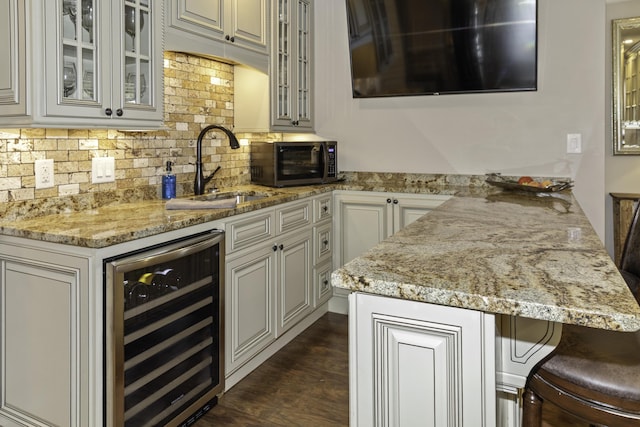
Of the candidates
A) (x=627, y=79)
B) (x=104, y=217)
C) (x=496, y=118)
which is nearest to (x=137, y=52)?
(x=104, y=217)

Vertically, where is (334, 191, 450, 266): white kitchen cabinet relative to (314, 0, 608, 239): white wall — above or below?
below

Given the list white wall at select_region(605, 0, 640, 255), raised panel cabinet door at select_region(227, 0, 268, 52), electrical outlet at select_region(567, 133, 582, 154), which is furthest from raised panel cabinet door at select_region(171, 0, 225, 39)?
white wall at select_region(605, 0, 640, 255)

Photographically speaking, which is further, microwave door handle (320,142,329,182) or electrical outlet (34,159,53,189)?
microwave door handle (320,142,329,182)

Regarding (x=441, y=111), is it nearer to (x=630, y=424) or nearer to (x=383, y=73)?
(x=383, y=73)

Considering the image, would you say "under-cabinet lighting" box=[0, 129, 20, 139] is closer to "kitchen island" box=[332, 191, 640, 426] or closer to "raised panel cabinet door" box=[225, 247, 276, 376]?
"raised panel cabinet door" box=[225, 247, 276, 376]

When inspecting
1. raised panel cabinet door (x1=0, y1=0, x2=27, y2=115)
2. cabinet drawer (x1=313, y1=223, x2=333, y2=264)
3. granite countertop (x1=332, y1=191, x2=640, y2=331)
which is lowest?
cabinet drawer (x1=313, y1=223, x2=333, y2=264)

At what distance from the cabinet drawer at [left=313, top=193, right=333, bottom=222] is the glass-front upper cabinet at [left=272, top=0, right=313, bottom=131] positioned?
1.90ft

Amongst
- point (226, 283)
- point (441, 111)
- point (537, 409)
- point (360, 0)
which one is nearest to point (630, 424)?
point (537, 409)

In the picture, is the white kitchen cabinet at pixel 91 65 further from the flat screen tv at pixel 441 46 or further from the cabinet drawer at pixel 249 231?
the flat screen tv at pixel 441 46

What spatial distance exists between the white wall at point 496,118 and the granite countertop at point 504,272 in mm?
1705

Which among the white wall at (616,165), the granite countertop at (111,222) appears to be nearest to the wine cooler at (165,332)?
the granite countertop at (111,222)

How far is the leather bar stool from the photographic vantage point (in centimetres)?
109

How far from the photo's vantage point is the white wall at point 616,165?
3.77 metres

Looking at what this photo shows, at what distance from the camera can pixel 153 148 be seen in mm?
2664
